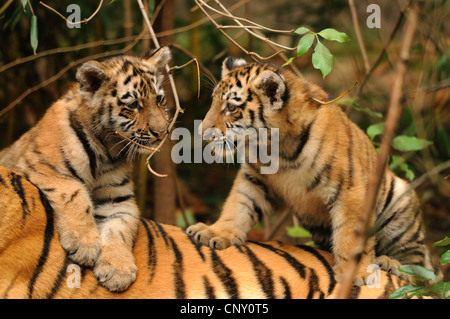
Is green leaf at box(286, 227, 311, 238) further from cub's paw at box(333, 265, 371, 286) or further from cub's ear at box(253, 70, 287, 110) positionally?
cub's ear at box(253, 70, 287, 110)

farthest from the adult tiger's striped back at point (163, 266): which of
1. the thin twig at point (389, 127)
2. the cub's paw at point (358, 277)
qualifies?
the thin twig at point (389, 127)

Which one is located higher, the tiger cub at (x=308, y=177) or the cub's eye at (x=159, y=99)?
the cub's eye at (x=159, y=99)

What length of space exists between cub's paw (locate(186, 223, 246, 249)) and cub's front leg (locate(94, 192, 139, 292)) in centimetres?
35

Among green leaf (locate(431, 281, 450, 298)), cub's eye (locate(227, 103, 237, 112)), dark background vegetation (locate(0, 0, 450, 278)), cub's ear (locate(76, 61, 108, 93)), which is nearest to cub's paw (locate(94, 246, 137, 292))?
cub's ear (locate(76, 61, 108, 93))

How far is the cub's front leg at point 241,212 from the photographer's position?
2766 millimetres

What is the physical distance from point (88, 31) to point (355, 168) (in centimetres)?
284

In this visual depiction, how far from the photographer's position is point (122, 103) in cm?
266

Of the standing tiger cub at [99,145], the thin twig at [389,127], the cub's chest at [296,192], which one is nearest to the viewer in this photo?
the thin twig at [389,127]

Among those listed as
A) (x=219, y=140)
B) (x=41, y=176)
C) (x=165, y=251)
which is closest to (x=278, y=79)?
(x=219, y=140)

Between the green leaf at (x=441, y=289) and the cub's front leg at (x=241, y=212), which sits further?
the cub's front leg at (x=241, y=212)

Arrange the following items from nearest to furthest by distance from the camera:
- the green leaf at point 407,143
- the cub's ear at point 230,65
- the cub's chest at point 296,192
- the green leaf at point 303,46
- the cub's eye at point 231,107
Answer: the green leaf at point 303,46 < the cub's chest at point 296,192 < the cub's eye at point 231,107 < the cub's ear at point 230,65 < the green leaf at point 407,143

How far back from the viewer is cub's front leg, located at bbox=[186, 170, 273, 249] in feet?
9.07

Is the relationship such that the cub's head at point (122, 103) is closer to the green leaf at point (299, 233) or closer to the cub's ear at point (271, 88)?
the cub's ear at point (271, 88)

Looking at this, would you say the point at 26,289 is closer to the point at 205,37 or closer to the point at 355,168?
the point at 355,168
